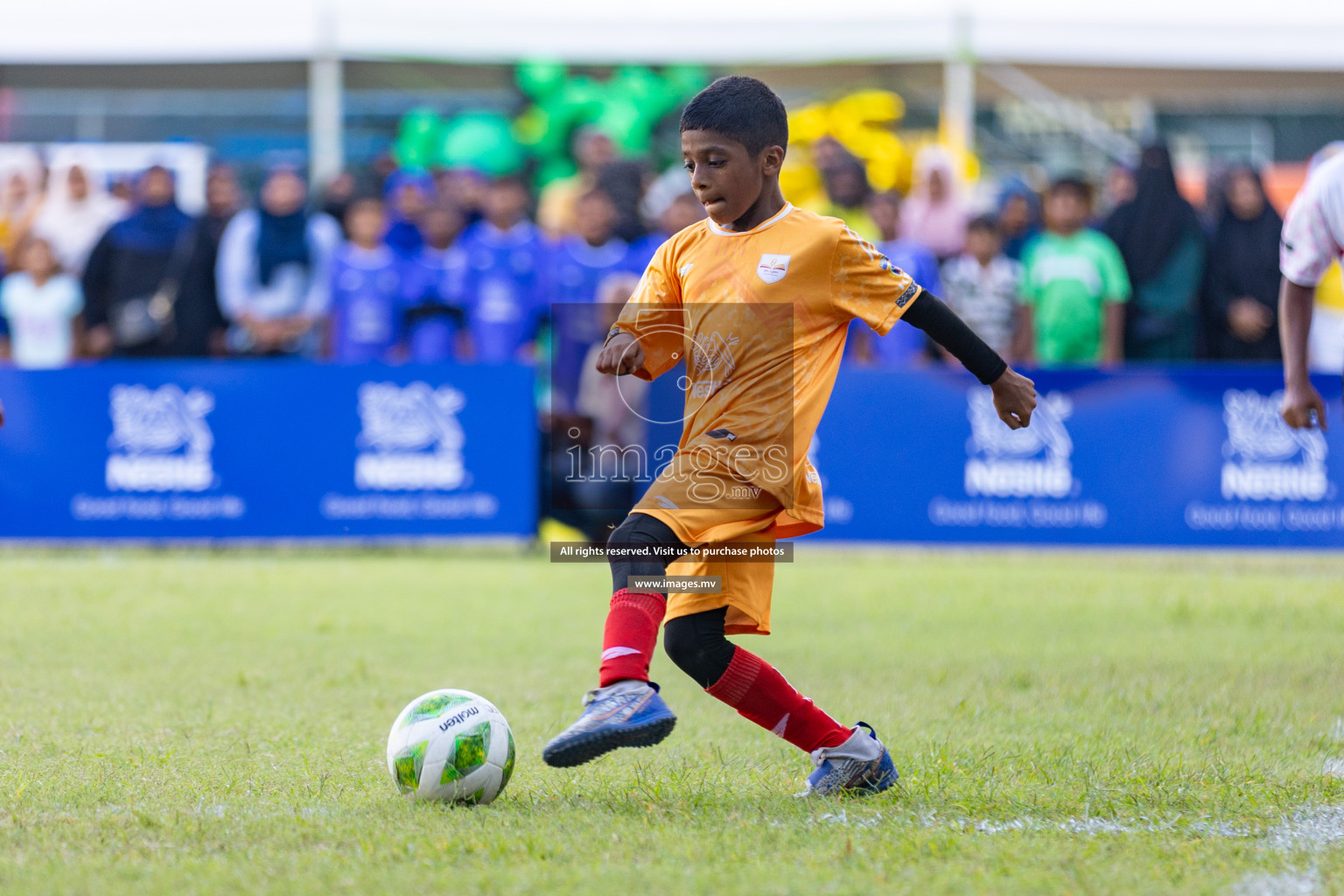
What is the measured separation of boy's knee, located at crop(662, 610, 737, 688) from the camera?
4035 millimetres

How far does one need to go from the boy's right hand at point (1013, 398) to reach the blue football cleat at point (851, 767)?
93 cm

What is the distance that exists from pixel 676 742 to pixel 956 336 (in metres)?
1.77

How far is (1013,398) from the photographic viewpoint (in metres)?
4.11

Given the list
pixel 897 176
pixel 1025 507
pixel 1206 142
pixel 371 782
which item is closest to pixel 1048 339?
pixel 1025 507

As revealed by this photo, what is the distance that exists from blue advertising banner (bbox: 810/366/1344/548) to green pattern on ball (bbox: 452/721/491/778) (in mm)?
7182

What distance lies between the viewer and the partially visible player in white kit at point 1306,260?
213 inches

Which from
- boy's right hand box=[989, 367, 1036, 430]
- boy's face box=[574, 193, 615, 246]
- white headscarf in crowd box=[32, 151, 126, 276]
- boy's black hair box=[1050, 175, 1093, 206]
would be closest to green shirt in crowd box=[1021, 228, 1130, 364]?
boy's black hair box=[1050, 175, 1093, 206]

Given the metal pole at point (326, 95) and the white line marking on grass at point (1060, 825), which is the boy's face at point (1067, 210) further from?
the white line marking on grass at point (1060, 825)

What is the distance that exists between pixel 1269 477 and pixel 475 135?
10.2m

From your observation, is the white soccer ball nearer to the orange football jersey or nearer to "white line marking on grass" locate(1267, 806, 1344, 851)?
the orange football jersey

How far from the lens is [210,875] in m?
3.27

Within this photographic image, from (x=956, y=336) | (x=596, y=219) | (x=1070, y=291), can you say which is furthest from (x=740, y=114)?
(x=1070, y=291)

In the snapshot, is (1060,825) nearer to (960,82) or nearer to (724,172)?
(724,172)

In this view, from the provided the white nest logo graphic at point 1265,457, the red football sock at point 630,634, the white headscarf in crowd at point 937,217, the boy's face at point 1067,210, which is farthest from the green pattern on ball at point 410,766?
the white headscarf in crowd at point 937,217
